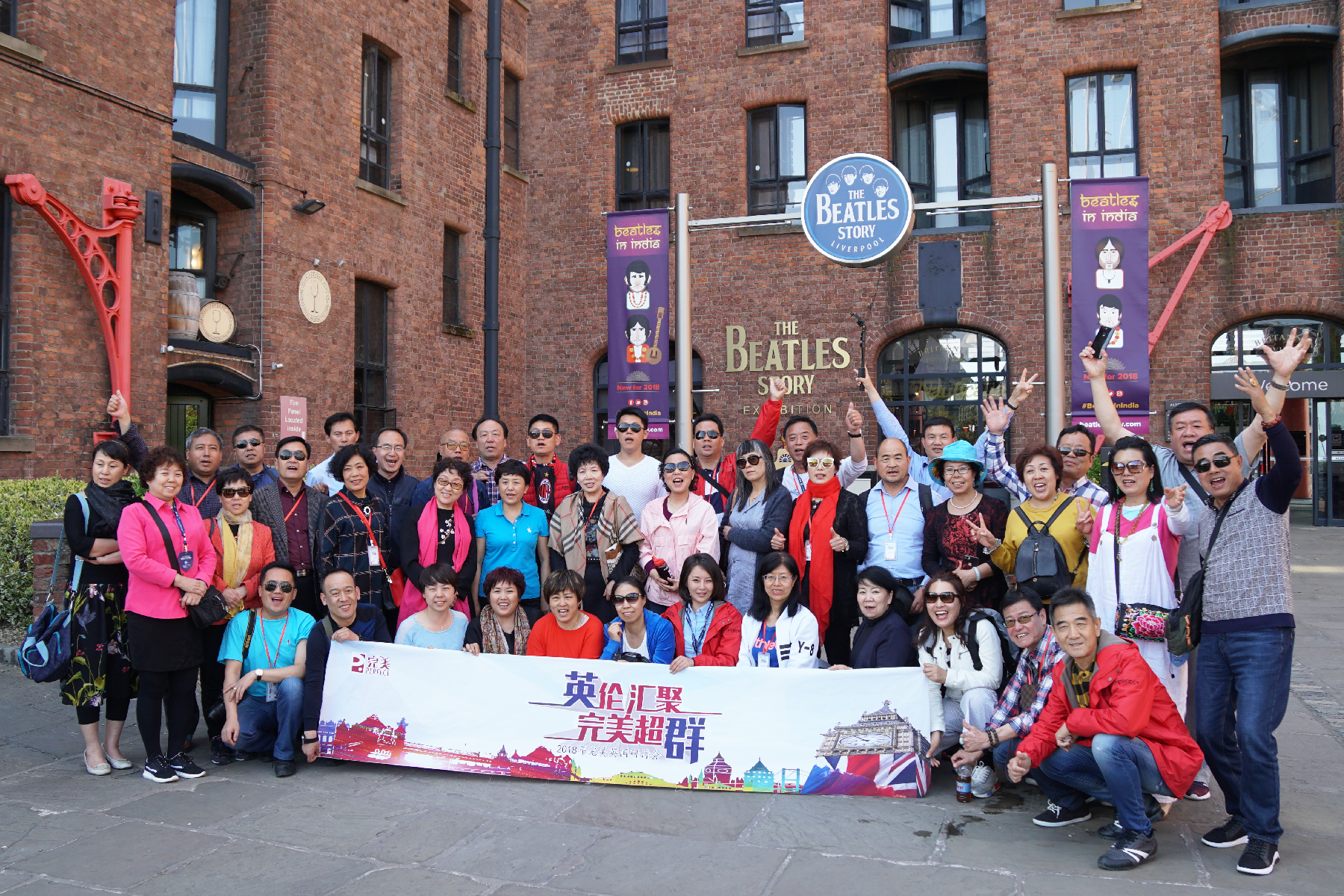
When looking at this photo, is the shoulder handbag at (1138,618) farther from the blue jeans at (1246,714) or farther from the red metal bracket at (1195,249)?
the red metal bracket at (1195,249)

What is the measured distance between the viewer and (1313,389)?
664 inches

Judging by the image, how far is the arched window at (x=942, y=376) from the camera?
16.6 m

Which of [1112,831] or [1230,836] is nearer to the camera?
[1230,836]

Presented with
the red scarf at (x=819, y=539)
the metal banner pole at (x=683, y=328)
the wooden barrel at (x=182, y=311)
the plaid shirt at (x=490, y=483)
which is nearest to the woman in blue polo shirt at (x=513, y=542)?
the plaid shirt at (x=490, y=483)

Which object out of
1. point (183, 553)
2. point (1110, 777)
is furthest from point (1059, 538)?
point (183, 553)

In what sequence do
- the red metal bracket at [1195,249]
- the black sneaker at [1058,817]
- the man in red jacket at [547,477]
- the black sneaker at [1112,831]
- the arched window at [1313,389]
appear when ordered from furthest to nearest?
the arched window at [1313,389]
the red metal bracket at [1195,249]
the man in red jacket at [547,477]
the black sneaker at [1058,817]
the black sneaker at [1112,831]

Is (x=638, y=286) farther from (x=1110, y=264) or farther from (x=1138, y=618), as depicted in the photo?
(x=1138, y=618)

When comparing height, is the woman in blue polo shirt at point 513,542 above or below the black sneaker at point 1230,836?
above

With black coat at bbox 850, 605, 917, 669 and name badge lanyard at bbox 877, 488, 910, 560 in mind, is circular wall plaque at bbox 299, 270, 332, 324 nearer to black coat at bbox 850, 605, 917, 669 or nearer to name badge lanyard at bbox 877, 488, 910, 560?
name badge lanyard at bbox 877, 488, 910, 560

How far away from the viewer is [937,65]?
54.6ft

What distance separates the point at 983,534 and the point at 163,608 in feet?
14.4

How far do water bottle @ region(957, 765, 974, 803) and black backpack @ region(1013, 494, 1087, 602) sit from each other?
0.98m

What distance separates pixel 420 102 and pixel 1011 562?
13.6 meters

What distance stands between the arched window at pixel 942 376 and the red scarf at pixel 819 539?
36.6 ft
